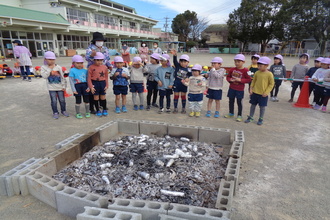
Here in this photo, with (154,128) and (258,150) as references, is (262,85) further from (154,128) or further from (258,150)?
(154,128)

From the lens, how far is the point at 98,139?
4.50 meters

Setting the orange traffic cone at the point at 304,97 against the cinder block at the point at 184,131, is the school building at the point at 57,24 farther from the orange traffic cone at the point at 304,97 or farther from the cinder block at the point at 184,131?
the orange traffic cone at the point at 304,97

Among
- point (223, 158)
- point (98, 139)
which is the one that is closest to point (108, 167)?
point (98, 139)

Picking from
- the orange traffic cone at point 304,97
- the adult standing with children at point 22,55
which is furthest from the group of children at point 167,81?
the adult standing with children at point 22,55

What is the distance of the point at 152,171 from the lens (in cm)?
341

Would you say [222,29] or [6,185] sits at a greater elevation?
[222,29]

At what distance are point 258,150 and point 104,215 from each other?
313cm

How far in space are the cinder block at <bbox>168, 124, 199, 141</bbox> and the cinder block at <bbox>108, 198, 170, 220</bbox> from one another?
2370mm

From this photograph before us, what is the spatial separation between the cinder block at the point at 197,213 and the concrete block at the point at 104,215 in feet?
1.23

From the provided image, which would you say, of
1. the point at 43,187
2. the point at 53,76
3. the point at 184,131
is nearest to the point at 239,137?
the point at 184,131

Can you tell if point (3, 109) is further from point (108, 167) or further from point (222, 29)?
point (222, 29)

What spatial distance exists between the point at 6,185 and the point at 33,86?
8717mm

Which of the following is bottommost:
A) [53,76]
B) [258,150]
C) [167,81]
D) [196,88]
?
[258,150]

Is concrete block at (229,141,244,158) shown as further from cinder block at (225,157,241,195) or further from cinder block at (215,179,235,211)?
cinder block at (215,179,235,211)
